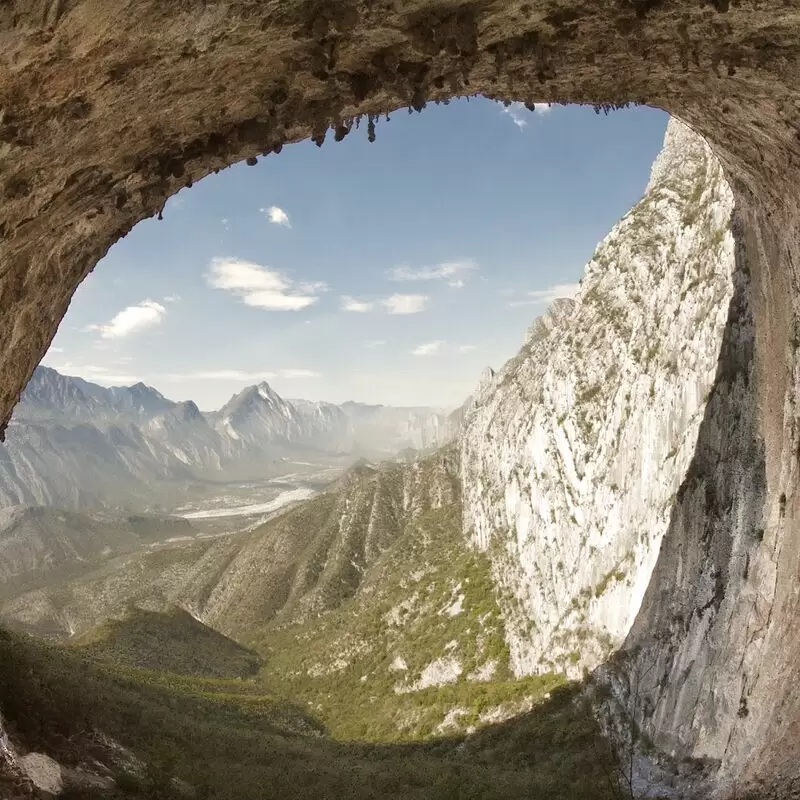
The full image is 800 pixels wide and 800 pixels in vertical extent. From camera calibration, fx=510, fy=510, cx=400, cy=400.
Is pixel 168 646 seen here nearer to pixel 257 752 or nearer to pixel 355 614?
pixel 355 614

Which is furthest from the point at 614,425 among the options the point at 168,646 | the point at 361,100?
the point at 168,646

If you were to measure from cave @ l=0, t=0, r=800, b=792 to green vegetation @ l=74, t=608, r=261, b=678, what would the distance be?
71580mm

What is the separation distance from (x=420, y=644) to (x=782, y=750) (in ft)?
160

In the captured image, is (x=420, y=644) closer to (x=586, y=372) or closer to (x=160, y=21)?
(x=586, y=372)

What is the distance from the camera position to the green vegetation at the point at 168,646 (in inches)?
2830

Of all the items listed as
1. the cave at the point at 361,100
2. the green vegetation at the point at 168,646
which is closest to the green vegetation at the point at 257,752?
the cave at the point at 361,100

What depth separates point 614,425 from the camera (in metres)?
43.2

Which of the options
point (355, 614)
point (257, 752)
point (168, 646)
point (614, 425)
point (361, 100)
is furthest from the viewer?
point (168, 646)

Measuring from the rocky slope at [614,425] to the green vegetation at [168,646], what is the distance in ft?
152

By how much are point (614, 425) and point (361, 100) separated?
37999 mm

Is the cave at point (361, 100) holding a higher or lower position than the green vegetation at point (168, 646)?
higher

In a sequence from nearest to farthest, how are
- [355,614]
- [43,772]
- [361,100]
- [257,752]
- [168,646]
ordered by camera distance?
1. [361,100]
2. [43,772]
3. [257,752]
4. [355,614]
5. [168,646]

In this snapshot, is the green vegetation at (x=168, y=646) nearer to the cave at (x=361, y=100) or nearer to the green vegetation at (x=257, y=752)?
the green vegetation at (x=257, y=752)

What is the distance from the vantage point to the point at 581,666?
36406 millimetres
